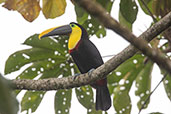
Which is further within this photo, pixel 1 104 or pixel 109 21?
pixel 109 21

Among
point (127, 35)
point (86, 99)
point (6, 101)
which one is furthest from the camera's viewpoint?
point (86, 99)

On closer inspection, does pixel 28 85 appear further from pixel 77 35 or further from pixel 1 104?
pixel 1 104

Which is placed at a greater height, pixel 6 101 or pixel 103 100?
pixel 103 100

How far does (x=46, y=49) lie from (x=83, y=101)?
618mm

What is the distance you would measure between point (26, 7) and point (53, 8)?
0.74ft

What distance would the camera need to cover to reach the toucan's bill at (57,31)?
2664 mm

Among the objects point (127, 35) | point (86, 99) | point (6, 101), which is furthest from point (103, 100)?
point (6, 101)

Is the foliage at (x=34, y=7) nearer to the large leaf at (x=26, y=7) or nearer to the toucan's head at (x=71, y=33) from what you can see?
the large leaf at (x=26, y=7)

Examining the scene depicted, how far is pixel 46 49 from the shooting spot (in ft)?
9.21

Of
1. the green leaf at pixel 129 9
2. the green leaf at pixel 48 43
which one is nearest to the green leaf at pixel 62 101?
the green leaf at pixel 48 43

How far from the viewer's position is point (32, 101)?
8.85 ft

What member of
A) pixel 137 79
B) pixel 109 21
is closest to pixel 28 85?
pixel 137 79

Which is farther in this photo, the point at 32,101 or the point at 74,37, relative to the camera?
the point at 74,37

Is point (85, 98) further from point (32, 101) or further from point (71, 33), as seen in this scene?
point (71, 33)
